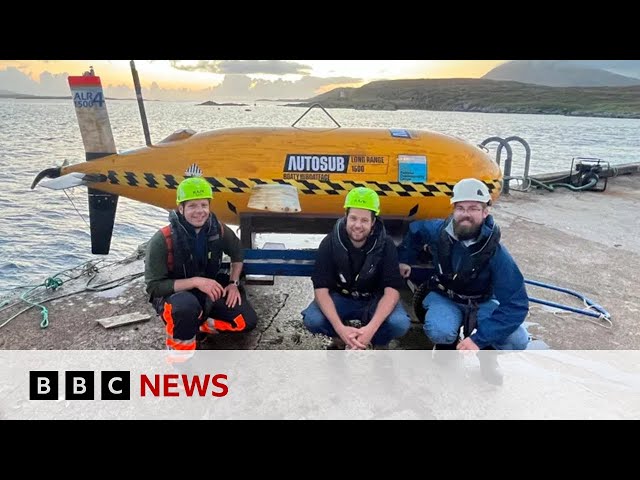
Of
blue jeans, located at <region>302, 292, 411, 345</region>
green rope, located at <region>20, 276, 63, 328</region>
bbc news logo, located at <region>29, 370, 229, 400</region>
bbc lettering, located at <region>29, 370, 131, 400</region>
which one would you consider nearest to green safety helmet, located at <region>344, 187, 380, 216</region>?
blue jeans, located at <region>302, 292, 411, 345</region>

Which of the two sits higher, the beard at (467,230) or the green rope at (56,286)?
the beard at (467,230)

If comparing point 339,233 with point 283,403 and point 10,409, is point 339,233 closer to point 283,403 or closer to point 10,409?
point 283,403

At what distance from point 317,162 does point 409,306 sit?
1456 millimetres

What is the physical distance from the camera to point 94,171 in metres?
3.90

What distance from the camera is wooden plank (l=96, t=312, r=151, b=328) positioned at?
338 centimetres

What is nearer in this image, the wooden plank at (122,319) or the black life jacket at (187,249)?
the black life jacket at (187,249)

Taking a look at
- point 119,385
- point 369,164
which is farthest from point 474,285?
point 119,385

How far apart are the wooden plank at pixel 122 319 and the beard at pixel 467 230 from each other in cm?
230

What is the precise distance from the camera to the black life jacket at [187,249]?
2.92 m

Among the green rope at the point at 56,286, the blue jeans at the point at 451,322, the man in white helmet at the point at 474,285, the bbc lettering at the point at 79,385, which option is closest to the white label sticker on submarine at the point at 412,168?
the man in white helmet at the point at 474,285

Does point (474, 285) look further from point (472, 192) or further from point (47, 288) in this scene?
point (47, 288)

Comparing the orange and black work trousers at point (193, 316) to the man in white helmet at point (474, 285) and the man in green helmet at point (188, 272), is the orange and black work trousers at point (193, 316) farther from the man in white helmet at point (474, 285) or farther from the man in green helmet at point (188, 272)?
the man in white helmet at point (474, 285)

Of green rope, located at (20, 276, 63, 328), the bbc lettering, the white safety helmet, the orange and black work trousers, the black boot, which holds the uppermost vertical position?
the white safety helmet

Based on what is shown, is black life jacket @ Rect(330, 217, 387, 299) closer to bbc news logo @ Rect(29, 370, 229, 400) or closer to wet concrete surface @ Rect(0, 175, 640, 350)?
wet concrete surface @ Rect(0, 175, 640, 350)
